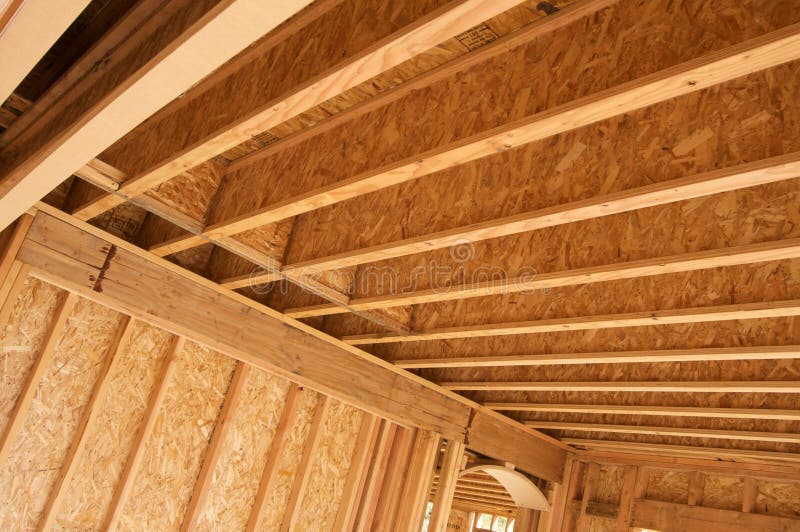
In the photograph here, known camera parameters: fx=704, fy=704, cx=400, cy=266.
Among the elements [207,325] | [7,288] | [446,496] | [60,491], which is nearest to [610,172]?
[207,325]

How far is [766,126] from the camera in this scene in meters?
2.42

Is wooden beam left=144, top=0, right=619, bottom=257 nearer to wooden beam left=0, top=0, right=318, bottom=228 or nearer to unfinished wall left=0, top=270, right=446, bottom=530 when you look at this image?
wooden beam left=0, top=0, right=318, bottom=228

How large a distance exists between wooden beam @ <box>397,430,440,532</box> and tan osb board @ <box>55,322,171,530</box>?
246cm

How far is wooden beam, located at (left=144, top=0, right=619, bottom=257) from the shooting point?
250 cm

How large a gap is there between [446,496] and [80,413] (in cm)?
333

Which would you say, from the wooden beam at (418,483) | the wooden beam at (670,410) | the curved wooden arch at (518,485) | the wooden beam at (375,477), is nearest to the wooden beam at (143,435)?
the wooden beam at (375,477)

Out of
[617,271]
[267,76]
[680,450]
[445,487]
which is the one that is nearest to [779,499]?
[680,450]

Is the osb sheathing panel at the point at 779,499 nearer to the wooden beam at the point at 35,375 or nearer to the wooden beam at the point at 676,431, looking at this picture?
the wooden beam at the point at 676,431

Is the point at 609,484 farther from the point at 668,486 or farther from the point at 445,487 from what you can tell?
the point at 445,487

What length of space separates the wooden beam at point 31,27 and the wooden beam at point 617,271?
6.47 feet

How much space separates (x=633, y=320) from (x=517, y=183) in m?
1.25

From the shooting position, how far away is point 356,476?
6008mm

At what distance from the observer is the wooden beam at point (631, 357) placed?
388 cm

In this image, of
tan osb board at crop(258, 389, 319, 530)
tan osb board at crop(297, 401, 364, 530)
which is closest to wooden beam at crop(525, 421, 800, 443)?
tan osb board at crop(297, 401, 364, 530)
